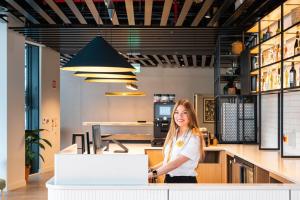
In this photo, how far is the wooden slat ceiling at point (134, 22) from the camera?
270 inches

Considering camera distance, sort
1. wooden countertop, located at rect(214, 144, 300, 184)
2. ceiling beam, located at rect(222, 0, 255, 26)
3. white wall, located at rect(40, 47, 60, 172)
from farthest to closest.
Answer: white wall, located at rect(40, 47, 60, 172) → ceiling beam, located at rect(222, 0, 255, 26) → wooden countertop, located at rect(214, 144, 300, 184)

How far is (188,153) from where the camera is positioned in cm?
379

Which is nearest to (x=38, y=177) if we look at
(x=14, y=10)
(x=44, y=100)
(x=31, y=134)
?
(x=31, y=134)

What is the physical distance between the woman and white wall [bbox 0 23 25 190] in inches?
206

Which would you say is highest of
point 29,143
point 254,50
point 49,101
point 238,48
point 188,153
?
point 238,48

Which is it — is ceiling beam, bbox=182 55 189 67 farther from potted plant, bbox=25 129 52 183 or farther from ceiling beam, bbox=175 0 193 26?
ceiling beam, bbox=175 0 193 26

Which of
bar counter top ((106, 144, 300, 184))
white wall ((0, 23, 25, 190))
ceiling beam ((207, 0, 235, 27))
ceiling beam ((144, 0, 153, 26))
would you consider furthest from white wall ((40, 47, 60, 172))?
ceiling beam ((207, 0, 235, 27))

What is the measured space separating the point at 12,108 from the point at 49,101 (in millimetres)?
2615

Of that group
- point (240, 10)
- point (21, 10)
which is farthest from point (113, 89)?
point (240, 10)

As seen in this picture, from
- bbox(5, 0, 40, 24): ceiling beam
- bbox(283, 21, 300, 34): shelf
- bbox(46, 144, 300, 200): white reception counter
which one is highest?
bbox(5, 0, 40, 24): ceiling beam

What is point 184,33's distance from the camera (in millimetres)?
8188

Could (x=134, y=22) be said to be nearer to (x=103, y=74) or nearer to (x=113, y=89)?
(x=103, y=74)

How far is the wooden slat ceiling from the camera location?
686 cm

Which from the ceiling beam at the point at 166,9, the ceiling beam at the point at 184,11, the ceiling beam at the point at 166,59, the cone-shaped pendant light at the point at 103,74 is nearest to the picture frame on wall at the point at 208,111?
the ceiling beam at the point at 166,59
